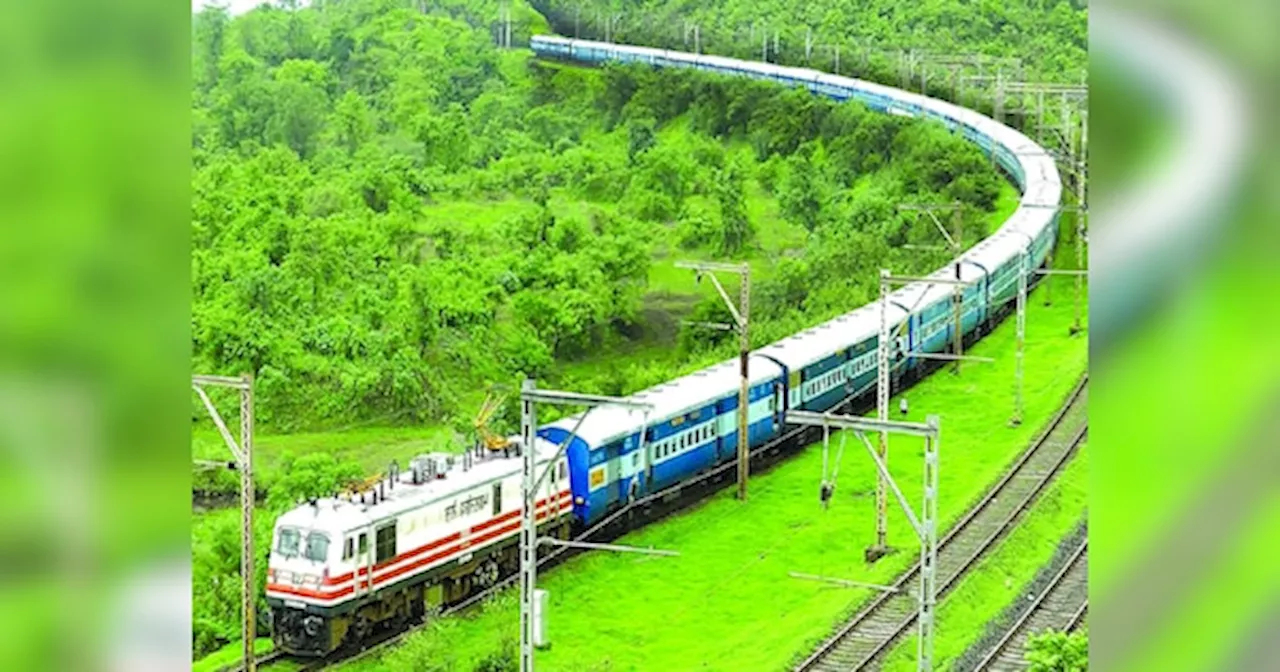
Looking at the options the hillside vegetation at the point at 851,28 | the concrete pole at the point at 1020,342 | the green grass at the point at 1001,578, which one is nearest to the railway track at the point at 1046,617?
the green grass at the point at 1001,578

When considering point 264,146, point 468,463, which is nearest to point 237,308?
point 264,146

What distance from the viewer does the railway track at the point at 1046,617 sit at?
552 cm

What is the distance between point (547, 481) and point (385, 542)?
73 centimetres

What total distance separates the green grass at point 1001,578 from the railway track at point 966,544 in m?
0.06

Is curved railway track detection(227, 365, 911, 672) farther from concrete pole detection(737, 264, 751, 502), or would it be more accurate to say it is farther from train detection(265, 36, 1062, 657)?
concrete pole detection(737, 264, 751, 502)

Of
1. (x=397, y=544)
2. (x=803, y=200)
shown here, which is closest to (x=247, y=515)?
(x=397, y=544)

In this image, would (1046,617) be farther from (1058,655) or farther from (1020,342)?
(1020,342)

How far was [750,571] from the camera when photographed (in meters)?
7.01

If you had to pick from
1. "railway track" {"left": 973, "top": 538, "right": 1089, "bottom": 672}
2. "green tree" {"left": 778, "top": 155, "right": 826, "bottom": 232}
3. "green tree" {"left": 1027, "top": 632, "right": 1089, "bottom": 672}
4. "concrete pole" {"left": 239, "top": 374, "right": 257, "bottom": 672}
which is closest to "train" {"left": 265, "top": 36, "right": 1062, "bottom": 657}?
"concrete pole" {"left": 239, "top": 374, "right": 257, "bottom": 672}

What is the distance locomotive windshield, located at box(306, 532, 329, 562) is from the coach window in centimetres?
20
